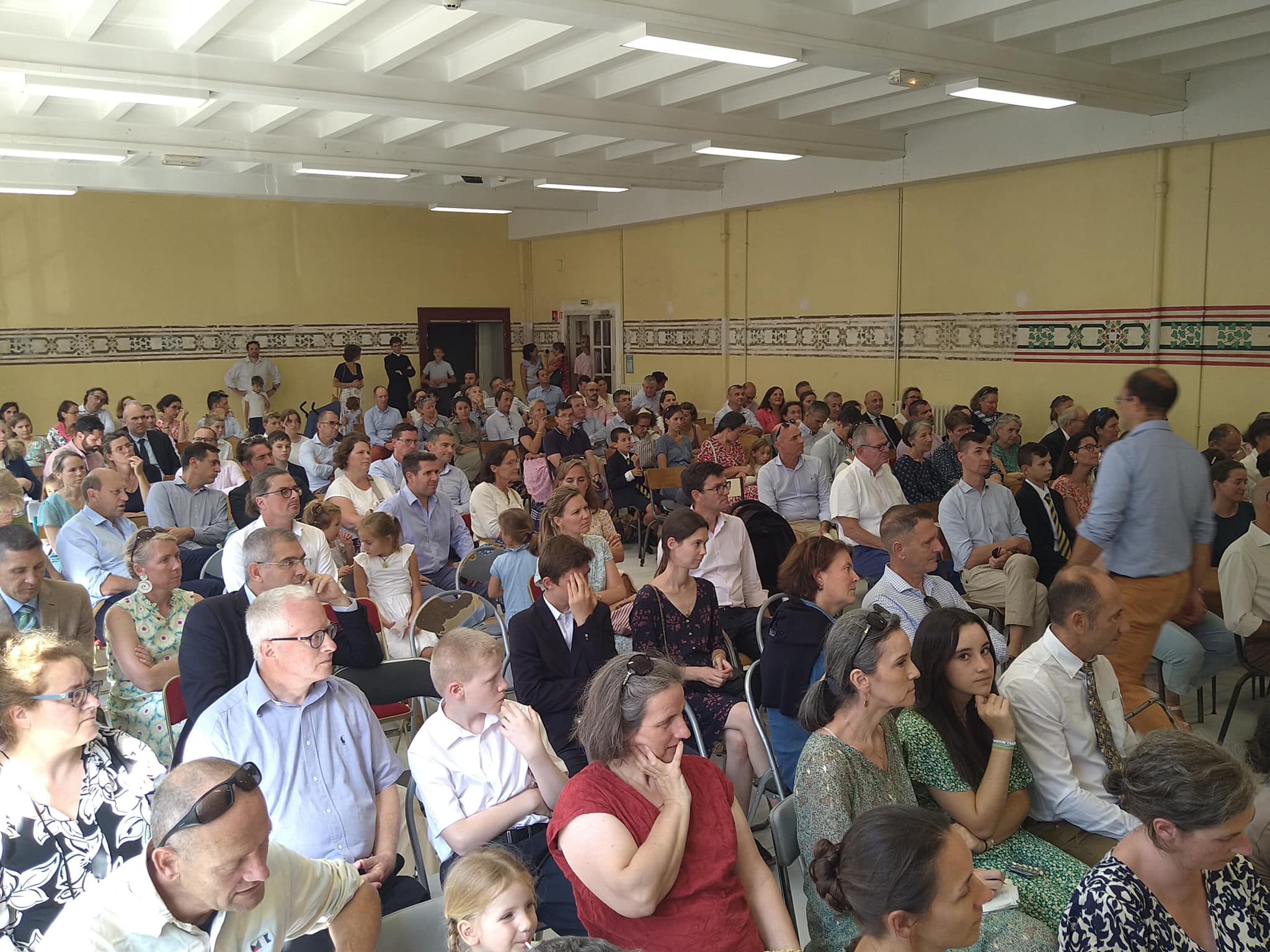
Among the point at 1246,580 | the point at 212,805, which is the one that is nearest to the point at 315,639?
Result: the point at 212,805

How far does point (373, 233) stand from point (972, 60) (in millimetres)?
10616

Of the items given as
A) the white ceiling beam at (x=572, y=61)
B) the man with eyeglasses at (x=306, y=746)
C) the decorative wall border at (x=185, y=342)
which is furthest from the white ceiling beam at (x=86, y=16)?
the decorative wall border at (x=185, y=342)

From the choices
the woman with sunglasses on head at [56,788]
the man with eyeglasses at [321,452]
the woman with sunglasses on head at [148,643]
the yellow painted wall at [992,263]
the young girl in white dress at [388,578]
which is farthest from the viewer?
the man with eyeglasses at [321,452]

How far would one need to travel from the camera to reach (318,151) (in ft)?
31.1

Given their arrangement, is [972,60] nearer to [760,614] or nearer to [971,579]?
[971,579]

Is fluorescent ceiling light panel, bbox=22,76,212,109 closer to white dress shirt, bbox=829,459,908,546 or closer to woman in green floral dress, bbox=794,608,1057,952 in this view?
white dress shirt, bbox=829,459,908,546

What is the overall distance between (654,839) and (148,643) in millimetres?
2302

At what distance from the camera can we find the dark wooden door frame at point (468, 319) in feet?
51.3

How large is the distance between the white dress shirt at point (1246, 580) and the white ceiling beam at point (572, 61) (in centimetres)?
445

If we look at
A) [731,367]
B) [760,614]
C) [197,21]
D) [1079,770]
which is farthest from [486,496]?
[731,367]

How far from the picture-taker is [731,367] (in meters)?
12.8

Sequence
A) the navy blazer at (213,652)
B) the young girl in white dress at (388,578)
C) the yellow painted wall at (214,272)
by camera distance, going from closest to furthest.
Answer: the navy blazer at (213,652), the young girl in white dress at (388,578), the yellow painted wall at (214,272)

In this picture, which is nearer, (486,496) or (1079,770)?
(1079,770)

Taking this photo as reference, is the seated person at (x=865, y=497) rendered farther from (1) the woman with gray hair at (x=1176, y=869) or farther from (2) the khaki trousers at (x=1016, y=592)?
(1) the woman with gray hair at (x=1176, y=869)
